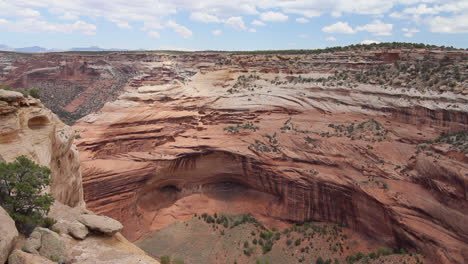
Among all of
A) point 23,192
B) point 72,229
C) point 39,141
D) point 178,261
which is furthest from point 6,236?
point 178,261

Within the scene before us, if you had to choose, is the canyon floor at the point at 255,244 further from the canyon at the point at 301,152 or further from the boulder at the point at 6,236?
the boulder at the point at 6,236

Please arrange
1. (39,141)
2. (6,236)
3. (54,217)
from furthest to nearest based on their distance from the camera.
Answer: (39,141) → (54,217) → (6,236)

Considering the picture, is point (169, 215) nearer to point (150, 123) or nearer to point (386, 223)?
point (150, 123)

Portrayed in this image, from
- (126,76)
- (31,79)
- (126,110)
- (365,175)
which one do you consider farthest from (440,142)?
(31,79)

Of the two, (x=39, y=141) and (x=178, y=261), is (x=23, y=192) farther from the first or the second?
(x=178, y=261)

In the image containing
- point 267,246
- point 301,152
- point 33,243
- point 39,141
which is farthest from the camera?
point 301,152

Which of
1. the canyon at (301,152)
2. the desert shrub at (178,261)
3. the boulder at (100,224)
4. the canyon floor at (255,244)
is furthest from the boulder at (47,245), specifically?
the canyon floor at (255,244)

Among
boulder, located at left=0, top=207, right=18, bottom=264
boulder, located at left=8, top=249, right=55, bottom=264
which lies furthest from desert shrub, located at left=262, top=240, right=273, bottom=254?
boulder, located at left=0, top=207, right=18, bottom=264
